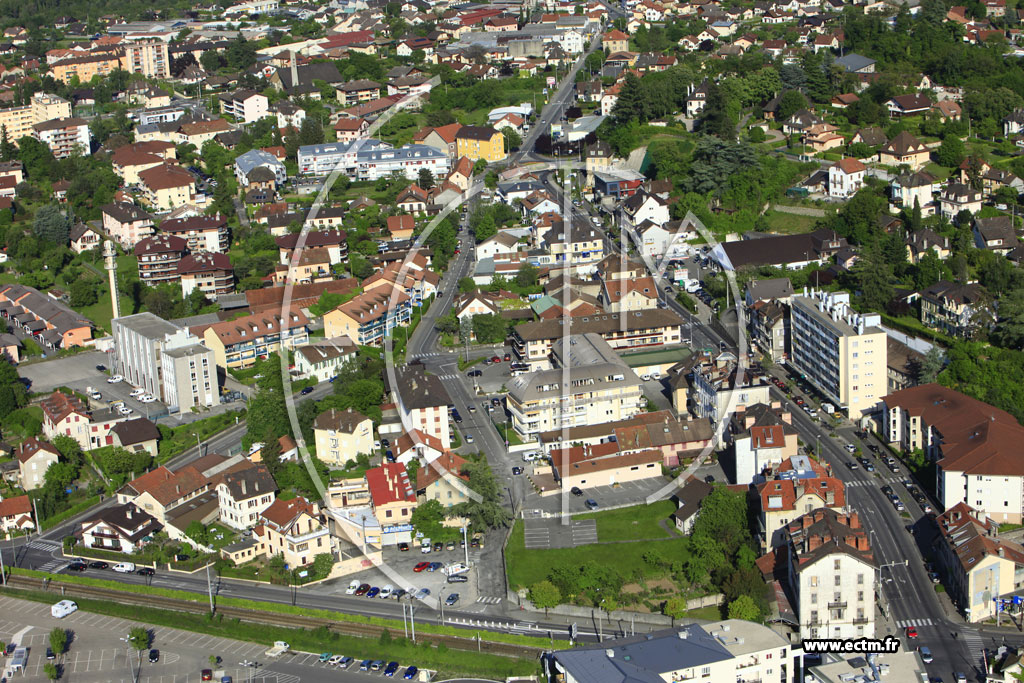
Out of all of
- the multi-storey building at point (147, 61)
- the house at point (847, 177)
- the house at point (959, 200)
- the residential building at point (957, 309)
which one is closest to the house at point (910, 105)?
the house at point (847, 177)

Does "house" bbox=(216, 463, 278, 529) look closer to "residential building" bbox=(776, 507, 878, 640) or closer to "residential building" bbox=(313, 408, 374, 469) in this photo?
"residential building" bbox=(313, 408, 374, 469)

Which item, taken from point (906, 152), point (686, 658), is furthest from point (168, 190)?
point (686, 658)

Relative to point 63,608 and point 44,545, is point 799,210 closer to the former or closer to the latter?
point 44,545

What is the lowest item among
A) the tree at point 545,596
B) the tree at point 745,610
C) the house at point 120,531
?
the house at point 120,531

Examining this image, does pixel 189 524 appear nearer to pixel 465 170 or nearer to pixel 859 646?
pixel 859 646

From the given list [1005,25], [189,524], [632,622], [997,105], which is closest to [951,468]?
[632,622]

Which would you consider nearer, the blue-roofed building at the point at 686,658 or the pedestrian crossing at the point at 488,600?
the blue-roofed building at the point at 686,658

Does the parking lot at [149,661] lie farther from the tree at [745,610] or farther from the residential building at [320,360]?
the residential building at [320,360]

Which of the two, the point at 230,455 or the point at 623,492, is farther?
the point at 230,455
